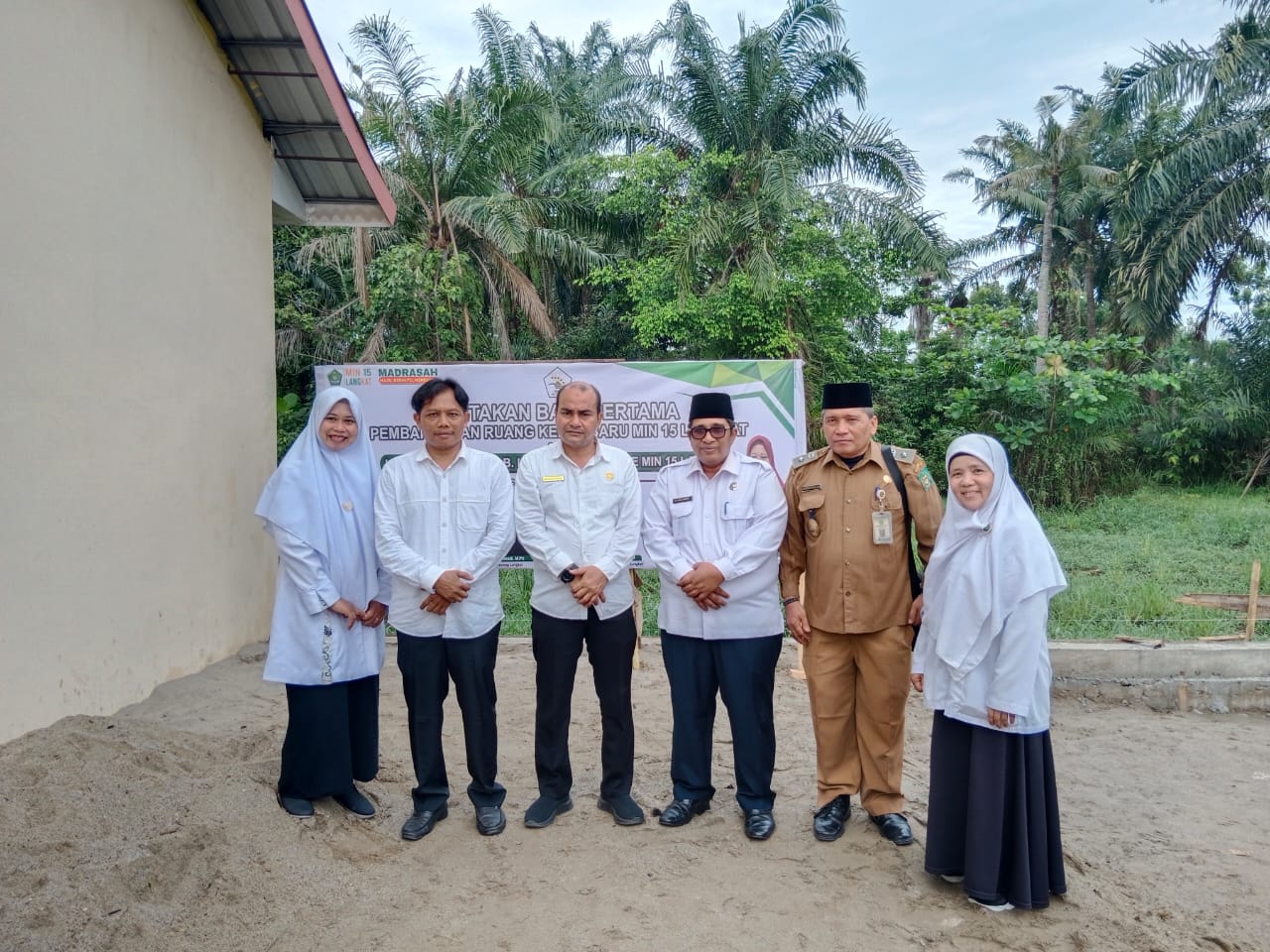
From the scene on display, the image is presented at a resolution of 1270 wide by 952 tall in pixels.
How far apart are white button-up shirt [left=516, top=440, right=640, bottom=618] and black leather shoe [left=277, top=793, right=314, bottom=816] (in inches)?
48.2

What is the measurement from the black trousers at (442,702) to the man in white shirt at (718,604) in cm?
78

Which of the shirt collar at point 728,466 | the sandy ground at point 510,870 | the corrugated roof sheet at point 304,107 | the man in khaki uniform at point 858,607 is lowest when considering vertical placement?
the sandy ground at point 510,870

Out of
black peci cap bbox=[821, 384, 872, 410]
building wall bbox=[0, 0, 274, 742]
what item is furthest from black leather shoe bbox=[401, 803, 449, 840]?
black peci cap bbox=[821, 384, 872, 410]

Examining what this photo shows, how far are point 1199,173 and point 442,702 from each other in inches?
817

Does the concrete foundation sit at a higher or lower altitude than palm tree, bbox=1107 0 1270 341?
lower

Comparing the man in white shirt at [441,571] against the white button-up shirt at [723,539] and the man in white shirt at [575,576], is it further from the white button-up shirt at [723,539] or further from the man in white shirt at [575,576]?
the white button-up shirt at [723,539]

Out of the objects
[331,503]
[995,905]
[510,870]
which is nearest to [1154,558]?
[995,905]

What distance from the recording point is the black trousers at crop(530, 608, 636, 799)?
3969 millimetres

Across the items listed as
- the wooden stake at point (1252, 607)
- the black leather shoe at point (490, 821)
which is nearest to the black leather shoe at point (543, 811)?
the black leather shoe at point (490, 821)

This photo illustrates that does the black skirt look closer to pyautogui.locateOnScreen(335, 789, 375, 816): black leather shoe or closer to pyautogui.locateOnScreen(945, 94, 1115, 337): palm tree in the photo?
pyautogui.locateOnScreen(335, 789, 375, 816): black leather shoe

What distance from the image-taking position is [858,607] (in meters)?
3.85

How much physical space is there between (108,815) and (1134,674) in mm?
6104

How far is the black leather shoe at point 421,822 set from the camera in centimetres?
387

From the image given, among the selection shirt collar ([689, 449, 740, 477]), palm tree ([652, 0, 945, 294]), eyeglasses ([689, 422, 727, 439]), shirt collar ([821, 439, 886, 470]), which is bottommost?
shirt collar ([689, 449, 740, 477])
